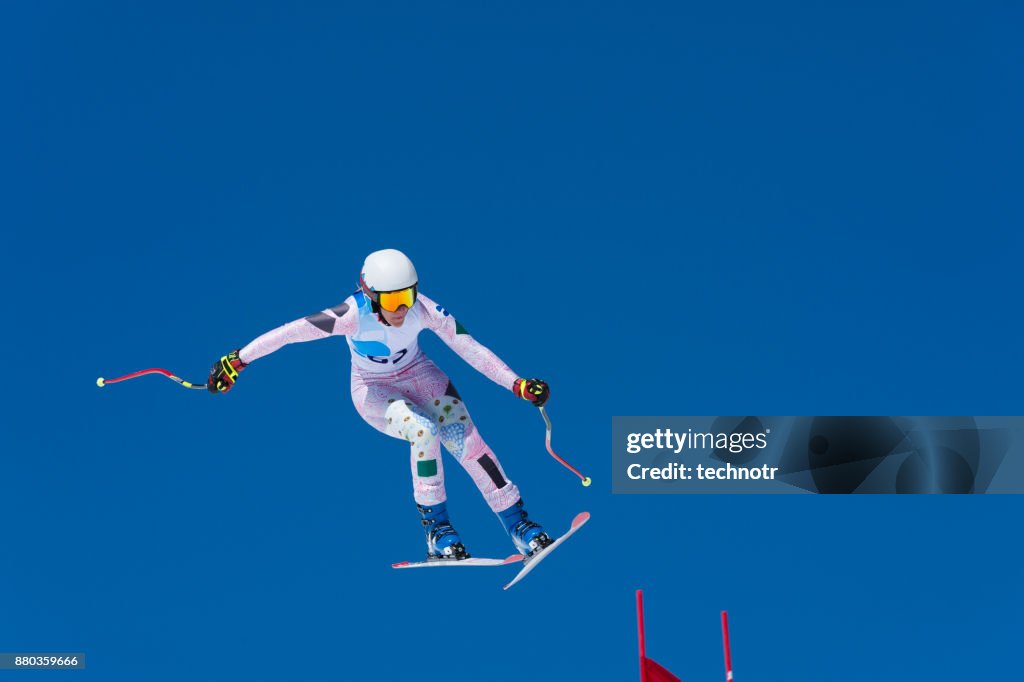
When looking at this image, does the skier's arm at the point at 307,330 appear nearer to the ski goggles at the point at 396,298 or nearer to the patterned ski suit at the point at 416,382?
the patterned ski suit at the point at 416,382

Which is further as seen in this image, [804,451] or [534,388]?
[804,451]

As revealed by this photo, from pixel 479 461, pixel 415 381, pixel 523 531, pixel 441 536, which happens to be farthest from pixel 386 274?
pixel 523 531

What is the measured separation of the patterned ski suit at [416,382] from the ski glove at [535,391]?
0.28ft

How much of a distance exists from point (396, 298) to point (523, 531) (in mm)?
1077

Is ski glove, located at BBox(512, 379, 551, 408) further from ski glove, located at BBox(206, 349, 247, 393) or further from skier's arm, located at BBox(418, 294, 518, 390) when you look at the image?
ski glove, located at BBox(206, 349, 247, 393)

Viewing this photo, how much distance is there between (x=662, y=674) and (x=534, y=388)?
1217mm

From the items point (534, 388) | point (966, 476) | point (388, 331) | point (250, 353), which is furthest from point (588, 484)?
point (966, 476)

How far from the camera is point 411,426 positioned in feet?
21.7

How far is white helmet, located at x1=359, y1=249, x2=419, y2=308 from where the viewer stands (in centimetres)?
646

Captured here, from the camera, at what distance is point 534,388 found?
6605 millimetres

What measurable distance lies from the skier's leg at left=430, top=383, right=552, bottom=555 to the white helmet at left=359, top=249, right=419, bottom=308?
55 centimetres

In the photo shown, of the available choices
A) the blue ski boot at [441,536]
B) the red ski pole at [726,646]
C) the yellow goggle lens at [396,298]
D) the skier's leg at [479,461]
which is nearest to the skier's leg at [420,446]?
the blue ski boot at [441,536]

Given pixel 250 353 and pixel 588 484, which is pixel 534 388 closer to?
pixel 588 484

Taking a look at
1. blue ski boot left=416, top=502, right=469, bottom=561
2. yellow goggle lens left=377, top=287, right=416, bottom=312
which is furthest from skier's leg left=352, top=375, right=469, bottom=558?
yellow goggle lens left=377, top=287, right=416, bottom=312
